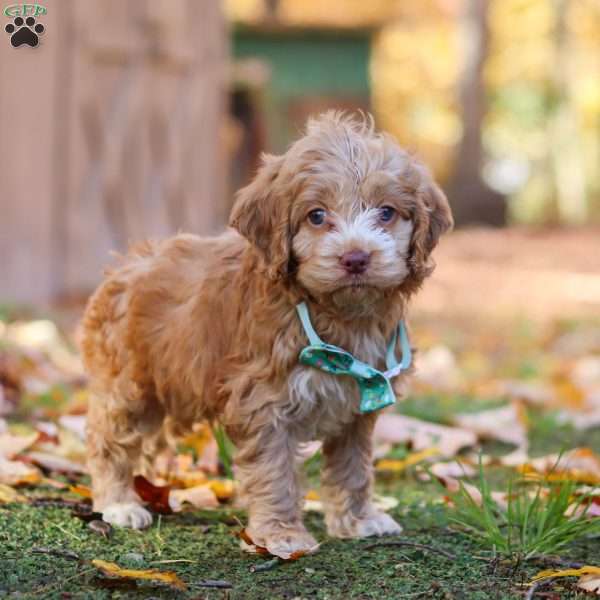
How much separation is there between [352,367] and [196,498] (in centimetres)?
104

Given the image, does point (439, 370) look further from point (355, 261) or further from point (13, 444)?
point (355, 261)

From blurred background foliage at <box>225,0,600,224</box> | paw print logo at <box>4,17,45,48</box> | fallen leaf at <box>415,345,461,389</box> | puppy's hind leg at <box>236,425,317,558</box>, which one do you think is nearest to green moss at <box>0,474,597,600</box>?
puppy's hind leg at <box>236,425,317,558</box>

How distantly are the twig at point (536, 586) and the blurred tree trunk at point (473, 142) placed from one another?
18353 millimetres

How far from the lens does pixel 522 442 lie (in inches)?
243

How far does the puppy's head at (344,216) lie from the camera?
3.95 m

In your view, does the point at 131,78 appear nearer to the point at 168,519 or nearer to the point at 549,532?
the point at 168,519

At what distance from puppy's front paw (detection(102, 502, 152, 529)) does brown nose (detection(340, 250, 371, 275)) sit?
130cm

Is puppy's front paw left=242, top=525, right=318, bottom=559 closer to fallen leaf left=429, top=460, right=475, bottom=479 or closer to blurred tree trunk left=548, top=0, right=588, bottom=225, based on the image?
fallen leaf left=429, top=460, right=475, bottom=479

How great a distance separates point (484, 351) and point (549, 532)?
7034 millimetres

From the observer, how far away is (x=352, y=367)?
13.4 ft

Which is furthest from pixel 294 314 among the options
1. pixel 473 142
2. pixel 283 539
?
pixel 473 142

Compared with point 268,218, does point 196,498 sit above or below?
below

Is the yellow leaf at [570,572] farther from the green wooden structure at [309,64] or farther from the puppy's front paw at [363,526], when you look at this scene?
the green wooden structure at [309,64]

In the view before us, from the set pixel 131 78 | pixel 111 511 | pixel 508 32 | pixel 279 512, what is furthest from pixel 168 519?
pixel 508 32
